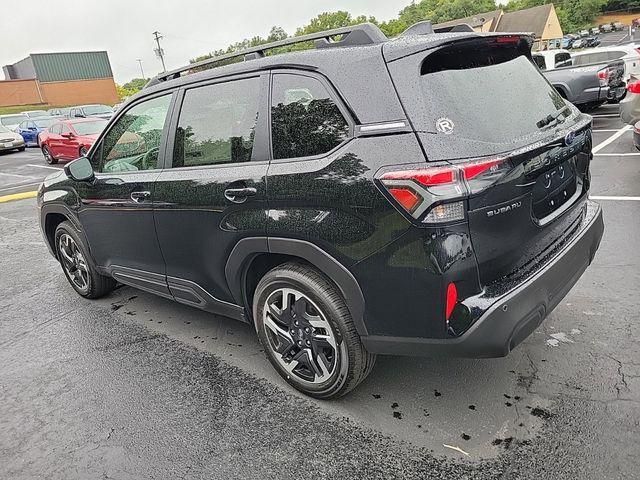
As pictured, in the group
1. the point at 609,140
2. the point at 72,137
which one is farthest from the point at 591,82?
the point at 72,137

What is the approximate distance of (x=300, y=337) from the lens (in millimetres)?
2709

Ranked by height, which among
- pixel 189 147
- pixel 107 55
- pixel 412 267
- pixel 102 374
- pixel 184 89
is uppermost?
pixel 107 55

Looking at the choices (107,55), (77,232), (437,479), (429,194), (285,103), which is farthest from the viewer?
(107,55)

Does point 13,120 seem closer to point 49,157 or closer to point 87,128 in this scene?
point 49,157

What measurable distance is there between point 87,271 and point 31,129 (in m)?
23.1

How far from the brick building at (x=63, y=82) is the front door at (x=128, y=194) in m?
61.8

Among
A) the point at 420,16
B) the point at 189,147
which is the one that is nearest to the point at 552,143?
the point at 189,147

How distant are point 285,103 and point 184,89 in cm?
94

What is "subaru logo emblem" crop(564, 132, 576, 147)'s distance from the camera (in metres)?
2.48

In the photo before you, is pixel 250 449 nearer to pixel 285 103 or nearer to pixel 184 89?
pixel 285 103

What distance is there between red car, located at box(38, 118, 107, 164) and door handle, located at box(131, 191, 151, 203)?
11938 mm

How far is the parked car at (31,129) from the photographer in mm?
23391

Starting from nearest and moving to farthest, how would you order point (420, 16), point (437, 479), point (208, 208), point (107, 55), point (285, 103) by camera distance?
point (437, 479) → point (285, 103) → point (208, 208) → point (107, 55) → point (420, 16)

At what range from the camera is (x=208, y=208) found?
2887 mm
